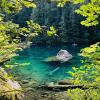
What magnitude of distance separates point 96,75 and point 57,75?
2664 centimetres

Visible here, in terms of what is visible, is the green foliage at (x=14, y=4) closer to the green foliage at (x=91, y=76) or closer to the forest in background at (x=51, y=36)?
the forest in background at (x=51, y=36)

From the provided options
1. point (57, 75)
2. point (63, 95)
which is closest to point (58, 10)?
point (57, 75)

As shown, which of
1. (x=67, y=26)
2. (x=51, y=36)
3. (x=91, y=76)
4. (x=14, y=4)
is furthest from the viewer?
(x=67, y=26)

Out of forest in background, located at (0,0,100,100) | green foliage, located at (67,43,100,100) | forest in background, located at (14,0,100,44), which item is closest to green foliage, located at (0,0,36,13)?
forest in background, located at (0,0,100,100)

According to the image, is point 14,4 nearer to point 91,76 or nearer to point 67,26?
point 91,76

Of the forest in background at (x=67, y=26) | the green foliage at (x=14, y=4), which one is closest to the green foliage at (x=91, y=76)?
the green foliage at (x=14, y=4)

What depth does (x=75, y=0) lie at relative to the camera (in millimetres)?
5094

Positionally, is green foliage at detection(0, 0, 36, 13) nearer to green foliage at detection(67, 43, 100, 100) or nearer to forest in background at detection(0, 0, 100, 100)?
forest in background at detection(0, 0, 100, 100)

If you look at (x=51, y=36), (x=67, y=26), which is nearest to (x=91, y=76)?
(x=51, y=36)

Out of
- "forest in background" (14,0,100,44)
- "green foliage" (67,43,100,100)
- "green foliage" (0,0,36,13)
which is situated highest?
"green foliage" (0,0,36,13)

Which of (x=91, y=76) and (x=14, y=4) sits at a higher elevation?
(x=14, y=4)

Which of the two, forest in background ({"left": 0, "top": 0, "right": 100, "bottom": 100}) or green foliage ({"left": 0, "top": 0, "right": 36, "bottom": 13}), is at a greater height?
green foliage ({"left": 0, "top": 0, "right": 36, "bottom": 13})

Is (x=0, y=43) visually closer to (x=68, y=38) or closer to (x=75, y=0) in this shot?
(x=75, y=0)

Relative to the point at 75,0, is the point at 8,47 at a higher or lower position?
lower
